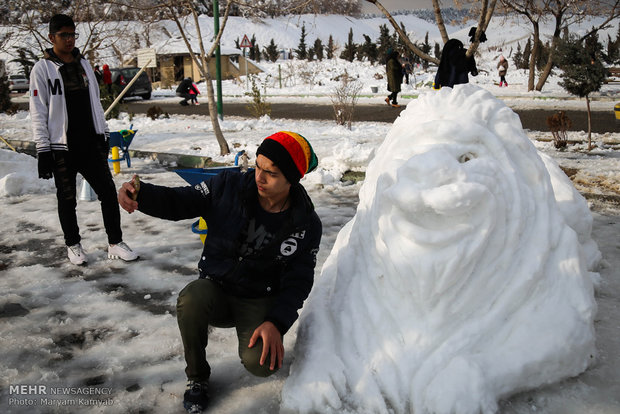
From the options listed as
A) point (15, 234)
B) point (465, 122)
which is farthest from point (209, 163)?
point (465, 122)

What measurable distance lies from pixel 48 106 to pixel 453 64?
5.91 metres

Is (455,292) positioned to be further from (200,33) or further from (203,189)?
(200,33)

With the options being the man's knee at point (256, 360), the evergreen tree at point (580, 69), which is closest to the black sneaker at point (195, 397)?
the man's knee at point (256, 360)

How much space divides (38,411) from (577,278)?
235cm

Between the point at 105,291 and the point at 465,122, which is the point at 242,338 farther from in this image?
the point at 105,291

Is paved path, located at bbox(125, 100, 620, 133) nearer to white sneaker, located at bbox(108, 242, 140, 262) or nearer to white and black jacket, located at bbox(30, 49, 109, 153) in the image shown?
white sneaker, located at bbox(108, 242, 140, 262)

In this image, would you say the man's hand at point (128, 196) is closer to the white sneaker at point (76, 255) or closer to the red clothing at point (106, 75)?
the white sneaker at point (76, 255)

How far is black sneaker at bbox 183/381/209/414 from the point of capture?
2.10 metres

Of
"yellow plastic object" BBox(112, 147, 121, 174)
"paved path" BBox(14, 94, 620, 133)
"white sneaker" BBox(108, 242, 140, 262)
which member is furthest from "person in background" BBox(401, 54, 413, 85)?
"white sneaker" BBox(108, 242, 140, 262)

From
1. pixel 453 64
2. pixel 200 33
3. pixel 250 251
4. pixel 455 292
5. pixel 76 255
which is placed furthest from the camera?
pixel 200 33

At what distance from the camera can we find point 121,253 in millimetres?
3924

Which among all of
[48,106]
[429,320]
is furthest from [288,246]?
[48,106]

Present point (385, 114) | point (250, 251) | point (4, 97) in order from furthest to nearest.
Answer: point (4, 97) → point (385, 114) → point (250, 251)

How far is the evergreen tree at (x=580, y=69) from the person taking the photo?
7.41 meters
